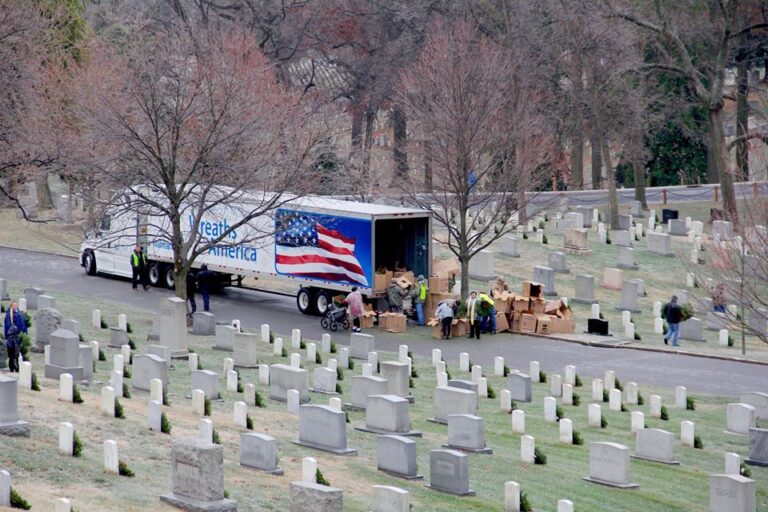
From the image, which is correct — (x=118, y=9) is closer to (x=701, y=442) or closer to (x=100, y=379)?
(x=100, y=379)

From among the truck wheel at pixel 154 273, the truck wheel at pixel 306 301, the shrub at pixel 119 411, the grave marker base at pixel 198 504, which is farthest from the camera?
the truck wheel at pixel 154 273

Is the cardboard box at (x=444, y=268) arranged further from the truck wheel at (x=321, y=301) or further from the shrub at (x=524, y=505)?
the shrub at (x=524, y=505)

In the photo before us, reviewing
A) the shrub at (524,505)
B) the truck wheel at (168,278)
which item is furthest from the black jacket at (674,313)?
the shrub at (524,505)

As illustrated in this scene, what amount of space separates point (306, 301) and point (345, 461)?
1653 cm

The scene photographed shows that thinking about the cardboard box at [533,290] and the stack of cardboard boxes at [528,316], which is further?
the cardboard box at [533,290]

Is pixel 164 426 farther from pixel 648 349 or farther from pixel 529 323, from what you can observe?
pixel 529 323

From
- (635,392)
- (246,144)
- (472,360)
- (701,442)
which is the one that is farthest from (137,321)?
(701,442)

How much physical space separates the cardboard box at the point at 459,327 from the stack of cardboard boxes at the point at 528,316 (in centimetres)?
84

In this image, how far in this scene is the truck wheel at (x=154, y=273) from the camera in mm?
38906

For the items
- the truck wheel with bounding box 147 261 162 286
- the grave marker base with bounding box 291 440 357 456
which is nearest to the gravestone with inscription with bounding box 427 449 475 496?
the grave marker base with bounding box 291 440 357 456

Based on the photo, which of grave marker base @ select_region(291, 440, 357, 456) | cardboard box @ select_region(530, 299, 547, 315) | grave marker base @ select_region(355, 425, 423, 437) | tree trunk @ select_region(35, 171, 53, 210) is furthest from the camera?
tree trunk @ select_region(35, 171, 53, 210)

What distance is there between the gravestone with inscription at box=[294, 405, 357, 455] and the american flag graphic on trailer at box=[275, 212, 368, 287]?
14280 mm

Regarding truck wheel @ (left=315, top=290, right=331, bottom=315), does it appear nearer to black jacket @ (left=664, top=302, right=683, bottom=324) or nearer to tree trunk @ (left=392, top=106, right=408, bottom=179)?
black jacket @ (left=664, top=302, right=683, bottom=324)

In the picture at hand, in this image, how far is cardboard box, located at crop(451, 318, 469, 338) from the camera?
32469 millimetres
